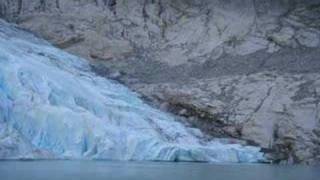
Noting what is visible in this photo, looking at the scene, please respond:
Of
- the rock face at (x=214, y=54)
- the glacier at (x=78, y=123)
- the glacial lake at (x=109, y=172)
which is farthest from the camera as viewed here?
the rock face at (x=214, y=54)

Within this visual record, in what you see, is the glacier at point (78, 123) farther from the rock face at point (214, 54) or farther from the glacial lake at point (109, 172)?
the rock face at point (214, 54)

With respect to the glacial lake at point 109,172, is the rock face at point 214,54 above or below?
above

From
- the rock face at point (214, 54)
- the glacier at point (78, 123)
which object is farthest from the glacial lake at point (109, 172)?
the rock face at point (214, 54)

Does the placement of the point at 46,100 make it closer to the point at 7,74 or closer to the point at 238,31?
the point at 7,74

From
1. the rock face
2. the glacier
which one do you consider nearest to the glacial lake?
the glacier

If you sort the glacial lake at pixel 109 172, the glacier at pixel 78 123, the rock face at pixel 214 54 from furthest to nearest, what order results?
the rock face at pixel 214 54
the glacier at pixel 78 123
the glacial lake at pixel 109 172

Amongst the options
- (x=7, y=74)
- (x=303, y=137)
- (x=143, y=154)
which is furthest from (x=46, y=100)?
(x=303, y=137)

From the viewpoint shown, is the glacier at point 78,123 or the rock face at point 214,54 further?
the rock face at point 214,54
